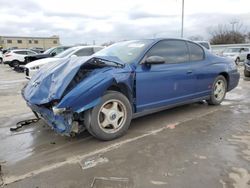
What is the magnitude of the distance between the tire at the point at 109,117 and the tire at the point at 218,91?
8.88ft

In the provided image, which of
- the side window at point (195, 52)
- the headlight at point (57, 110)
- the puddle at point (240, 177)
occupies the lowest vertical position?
the puddle at point (240, 177)

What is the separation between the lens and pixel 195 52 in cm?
537

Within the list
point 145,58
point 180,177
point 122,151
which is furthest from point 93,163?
point 145,58

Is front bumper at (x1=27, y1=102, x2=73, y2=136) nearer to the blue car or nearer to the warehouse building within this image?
the blue car

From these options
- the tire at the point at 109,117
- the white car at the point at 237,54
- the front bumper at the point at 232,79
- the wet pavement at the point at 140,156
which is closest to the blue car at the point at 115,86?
the tire at the point at 109,117

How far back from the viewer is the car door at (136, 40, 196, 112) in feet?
13.8

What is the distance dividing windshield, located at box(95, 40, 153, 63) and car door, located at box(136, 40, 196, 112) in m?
0.17

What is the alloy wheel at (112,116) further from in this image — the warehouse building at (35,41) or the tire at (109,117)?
the warehouse building at (35,41)

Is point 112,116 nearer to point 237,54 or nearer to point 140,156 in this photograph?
point 140,156

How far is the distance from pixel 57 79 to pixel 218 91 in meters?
4.02

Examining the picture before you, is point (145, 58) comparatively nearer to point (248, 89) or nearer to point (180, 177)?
point (180, 177)

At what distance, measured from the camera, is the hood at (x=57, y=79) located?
340cm

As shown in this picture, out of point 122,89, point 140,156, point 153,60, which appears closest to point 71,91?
point 122,89

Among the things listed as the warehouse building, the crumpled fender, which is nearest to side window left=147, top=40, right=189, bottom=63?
the crumpled fender
